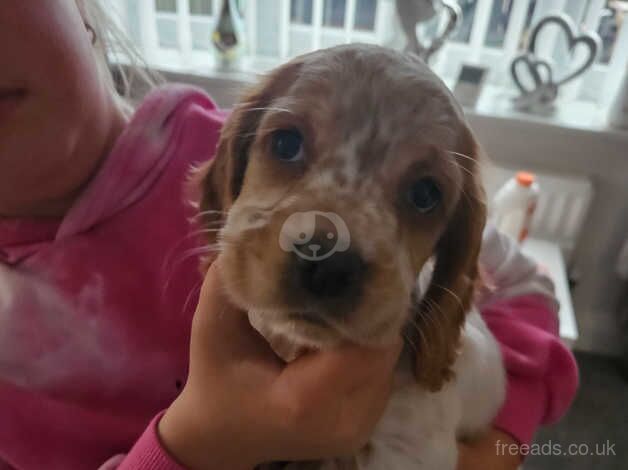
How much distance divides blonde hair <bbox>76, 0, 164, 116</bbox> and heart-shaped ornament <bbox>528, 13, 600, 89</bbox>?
3.44 feet

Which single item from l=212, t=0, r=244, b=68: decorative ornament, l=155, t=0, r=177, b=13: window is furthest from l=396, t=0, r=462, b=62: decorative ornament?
l=155, t=0, r=177, b=13: window

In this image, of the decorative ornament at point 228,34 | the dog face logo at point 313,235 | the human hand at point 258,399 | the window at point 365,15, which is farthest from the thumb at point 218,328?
the window at point 365,15

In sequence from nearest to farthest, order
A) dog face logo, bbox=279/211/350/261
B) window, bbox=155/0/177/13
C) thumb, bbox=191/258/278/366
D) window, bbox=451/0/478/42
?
dog face logo, bbox=279/211/350/261, thumb, bbox=191/258/278/366, window, bbox=451/0/478/42, window, bbox=155/0/177/13

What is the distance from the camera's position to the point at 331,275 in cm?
53

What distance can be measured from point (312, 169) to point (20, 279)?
1.70 feet

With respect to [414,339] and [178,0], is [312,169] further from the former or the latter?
[178,0]

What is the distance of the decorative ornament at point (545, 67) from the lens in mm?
1622

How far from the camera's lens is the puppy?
22.0 inches

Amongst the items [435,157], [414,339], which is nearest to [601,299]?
[414,339]

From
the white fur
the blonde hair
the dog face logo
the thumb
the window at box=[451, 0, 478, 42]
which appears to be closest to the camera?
the dog face logo

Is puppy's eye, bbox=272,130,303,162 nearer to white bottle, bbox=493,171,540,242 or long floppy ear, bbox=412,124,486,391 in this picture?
long floppy ear, bbox=412,124,486,391

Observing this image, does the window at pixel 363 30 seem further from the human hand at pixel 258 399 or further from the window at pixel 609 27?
the human hand at pixel 258 399

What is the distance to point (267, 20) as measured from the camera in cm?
193

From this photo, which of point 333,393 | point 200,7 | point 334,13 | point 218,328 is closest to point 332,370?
point 333,393
